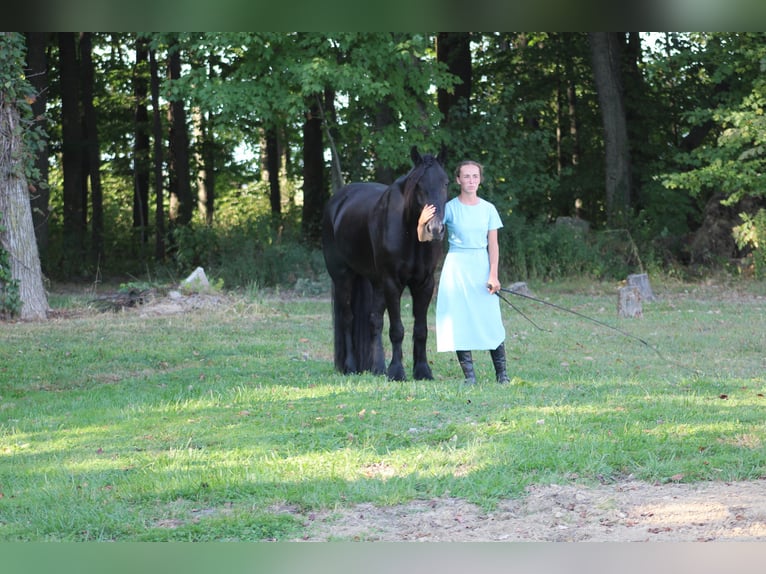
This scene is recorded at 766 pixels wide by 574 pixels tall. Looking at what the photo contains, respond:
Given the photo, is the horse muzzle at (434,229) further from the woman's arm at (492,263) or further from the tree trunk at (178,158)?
the tree trunk at (178,158)

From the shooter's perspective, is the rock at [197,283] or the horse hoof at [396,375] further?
the rock at [197,283]

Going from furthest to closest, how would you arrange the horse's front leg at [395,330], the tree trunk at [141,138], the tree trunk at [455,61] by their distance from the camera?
the tree trunk at [141,138]
the tree trunk at [455,61]
the horse's front leg at [395,330]

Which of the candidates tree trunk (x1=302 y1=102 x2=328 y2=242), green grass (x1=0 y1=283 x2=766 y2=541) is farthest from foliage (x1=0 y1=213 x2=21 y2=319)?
tree trunk (x1=302 y1=102 x2=328 y2=242)

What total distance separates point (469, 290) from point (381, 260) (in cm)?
88

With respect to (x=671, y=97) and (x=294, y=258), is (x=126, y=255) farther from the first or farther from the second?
(x=671, y=97)

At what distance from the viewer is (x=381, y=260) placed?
903 centimetres

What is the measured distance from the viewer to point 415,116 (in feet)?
64.7

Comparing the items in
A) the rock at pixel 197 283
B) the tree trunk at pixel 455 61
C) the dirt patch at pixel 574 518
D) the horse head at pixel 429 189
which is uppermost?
the tree trunk at pixel 455 61

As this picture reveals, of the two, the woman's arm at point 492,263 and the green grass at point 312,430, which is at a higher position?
the woman's arm at point 492,263

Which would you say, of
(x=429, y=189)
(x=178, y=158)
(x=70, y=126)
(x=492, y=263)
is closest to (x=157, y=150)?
(x=178, y=158)

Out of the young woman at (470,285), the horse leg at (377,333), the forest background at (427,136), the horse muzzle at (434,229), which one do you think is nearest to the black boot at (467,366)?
the young woman at (470,285)

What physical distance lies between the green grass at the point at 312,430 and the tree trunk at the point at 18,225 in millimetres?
2954

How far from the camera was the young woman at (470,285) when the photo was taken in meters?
8.77

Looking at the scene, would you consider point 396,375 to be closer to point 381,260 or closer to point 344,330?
point 344,330
